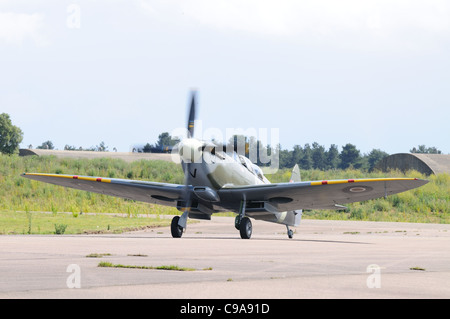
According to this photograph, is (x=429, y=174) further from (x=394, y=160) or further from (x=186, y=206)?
(x=186, y=206)

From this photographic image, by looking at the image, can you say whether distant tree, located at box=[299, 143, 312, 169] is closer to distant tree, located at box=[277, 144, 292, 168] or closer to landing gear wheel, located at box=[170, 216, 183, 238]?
distant tree, located at box=[277, 144, 292, 168]

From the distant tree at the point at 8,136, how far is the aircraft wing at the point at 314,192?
288 ft

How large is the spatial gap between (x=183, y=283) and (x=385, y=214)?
37.7 m

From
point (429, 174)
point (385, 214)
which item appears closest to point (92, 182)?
point (385, 214)

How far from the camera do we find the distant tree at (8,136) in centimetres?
10506

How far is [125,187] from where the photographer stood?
2370cm

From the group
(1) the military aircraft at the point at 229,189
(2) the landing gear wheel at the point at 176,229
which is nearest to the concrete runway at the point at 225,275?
(1) the military aircraft at the point at 229,189

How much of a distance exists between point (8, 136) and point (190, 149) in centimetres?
9052

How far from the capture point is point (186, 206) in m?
22.4

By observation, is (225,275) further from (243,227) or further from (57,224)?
(57,224)

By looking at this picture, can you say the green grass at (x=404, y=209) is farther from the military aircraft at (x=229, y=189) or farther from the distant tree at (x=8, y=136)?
the distant tree at (x=8, y=136)

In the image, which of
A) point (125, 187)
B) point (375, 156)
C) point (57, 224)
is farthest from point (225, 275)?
point (375, 156)

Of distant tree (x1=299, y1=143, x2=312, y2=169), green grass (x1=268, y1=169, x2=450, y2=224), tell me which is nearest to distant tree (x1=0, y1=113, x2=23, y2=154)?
distant tree (x1=299, y1=143, x2=312, y2=169)
